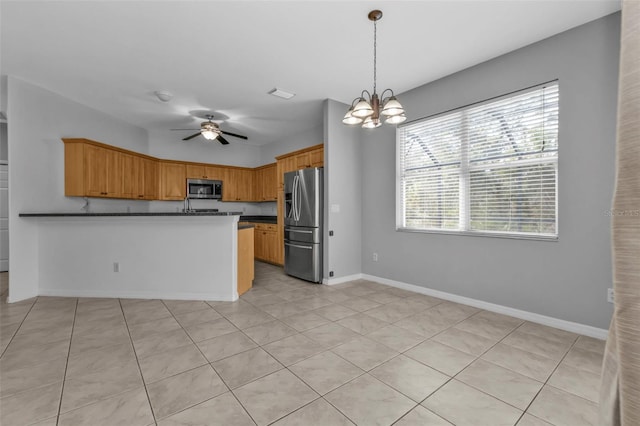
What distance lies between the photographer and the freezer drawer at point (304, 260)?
14.3 feet

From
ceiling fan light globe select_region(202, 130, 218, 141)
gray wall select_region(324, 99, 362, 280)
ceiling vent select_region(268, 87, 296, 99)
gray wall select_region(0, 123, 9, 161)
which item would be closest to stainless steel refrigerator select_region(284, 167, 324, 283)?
gray wall select_region(324, 99, 362, 280)

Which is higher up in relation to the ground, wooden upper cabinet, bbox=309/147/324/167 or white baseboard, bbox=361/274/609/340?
wooden upper cabinet, bbox=309/147/324/167

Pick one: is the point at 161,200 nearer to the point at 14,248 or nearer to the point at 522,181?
the point at 14,248

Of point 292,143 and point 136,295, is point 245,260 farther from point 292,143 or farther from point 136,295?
point 292,143

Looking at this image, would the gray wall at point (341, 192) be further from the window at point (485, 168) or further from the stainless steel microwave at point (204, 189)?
the stainless steel microwave at point (204, 189)

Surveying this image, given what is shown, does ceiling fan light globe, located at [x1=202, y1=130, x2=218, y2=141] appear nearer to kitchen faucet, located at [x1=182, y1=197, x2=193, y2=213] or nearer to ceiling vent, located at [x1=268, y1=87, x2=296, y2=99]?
ceiling vent, located at [x1=268, y1=87, x2=296, y2=99]

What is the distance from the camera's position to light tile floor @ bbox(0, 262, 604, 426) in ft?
5.29

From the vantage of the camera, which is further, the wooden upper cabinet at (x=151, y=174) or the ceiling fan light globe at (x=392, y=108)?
the wooden upper cabinet at (x=151, y=174)

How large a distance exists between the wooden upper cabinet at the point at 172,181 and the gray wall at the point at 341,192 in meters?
3.61

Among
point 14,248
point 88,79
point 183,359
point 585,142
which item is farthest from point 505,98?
point 14,248

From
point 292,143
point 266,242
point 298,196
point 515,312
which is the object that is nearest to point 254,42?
point 298,196

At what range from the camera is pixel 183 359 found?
216 cm

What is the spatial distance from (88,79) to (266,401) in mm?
4348

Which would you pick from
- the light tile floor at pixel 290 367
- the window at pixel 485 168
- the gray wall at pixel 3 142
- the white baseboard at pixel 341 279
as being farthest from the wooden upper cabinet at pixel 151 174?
the gray wall at pixel 3 142
